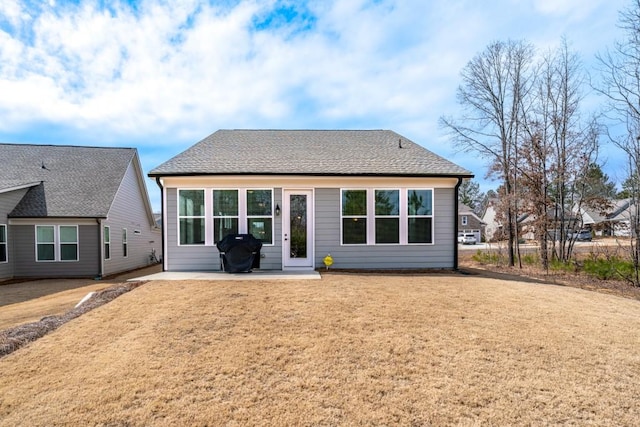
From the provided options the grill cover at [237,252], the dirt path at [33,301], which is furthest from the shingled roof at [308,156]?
the dirt path at [33,301]

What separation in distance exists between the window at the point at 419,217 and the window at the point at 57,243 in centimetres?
1249

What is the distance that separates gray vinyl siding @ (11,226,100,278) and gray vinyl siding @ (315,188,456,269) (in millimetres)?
9308

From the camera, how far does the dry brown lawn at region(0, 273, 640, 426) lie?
248 cm

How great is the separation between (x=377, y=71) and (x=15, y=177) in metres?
15.2

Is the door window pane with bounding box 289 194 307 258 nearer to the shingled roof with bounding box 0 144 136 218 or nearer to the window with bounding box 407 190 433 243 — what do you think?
the window with bounding box 407 190 433 243

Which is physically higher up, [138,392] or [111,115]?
[111,115]

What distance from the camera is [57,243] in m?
12.4

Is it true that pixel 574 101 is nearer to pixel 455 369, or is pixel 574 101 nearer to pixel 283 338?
pixel 455 369

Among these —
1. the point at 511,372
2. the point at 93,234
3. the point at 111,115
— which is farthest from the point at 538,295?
the point at 111,115

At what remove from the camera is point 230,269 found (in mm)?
8516

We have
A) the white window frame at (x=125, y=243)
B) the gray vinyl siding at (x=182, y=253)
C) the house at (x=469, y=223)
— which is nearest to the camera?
the gray vinyl siding at (x=182, y=253)

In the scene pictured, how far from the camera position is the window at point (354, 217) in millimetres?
9398

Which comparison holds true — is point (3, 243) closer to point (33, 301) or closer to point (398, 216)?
point (33, 301)

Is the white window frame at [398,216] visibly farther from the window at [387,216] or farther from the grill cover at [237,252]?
the grill cover at [237,252]
